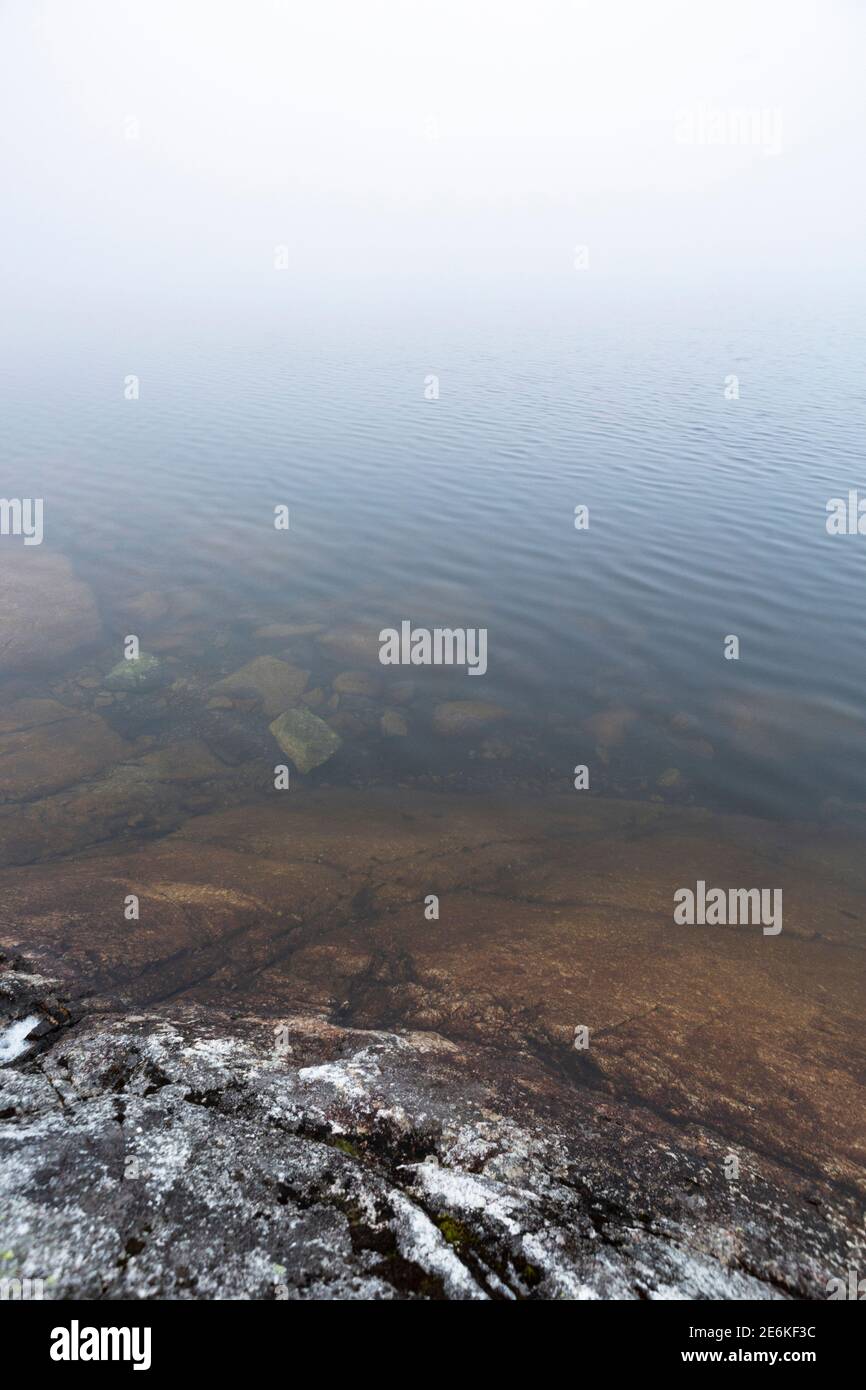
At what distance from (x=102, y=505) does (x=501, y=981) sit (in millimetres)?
28178

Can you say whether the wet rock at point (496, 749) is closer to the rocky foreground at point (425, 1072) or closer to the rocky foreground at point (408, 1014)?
the rocky foreground at point (408, 1014)

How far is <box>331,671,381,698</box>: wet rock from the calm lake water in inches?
40.3

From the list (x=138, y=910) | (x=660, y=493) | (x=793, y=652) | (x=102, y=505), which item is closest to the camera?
(x=138, y=910)

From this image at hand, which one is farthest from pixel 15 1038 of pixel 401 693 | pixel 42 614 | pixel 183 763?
pixel 42 614

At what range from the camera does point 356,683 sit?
17797mm

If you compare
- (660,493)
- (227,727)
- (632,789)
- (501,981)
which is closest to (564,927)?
(501,981)

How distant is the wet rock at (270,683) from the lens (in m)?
17.0

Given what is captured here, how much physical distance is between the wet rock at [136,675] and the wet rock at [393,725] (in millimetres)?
5768

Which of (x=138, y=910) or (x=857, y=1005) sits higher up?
(x=138, y=910)

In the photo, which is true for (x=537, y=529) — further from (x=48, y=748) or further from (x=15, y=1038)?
(x=15, y=1038)

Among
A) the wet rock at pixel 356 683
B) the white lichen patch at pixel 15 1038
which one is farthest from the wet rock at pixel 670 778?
the white lichen patch at pixel 15 1038
